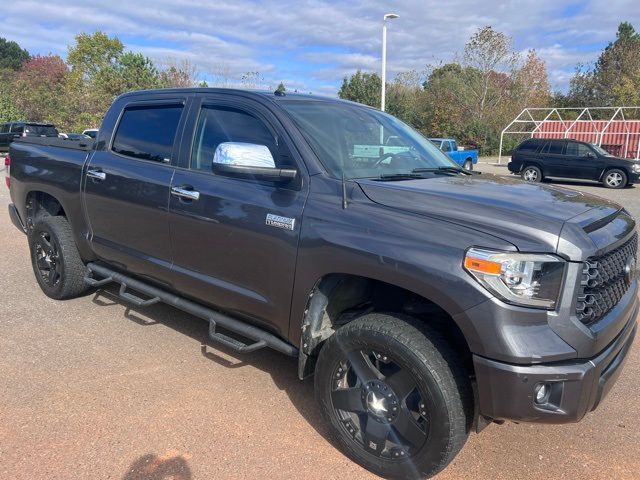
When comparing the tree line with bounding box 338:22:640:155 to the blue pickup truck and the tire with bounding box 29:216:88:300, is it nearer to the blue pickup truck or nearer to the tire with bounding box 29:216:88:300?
the blue pickup truck

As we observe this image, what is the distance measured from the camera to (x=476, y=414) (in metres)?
2.54

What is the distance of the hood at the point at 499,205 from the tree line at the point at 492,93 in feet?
119

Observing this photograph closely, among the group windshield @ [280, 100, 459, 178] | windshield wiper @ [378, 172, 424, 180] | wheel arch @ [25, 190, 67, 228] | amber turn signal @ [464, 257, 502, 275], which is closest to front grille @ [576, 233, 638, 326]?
amber turn signal @ [464, 257, 502, 275]

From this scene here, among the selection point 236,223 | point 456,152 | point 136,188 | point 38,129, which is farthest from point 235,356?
point 38,129

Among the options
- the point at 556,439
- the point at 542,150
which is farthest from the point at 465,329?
the point at 542,150

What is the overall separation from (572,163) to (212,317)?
18.5 m

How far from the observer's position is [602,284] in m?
2.48

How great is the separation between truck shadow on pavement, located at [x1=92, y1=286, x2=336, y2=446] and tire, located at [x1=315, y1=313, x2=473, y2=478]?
317 mm

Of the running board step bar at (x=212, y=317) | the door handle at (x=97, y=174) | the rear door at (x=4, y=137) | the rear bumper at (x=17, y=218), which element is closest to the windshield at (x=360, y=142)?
the running board step bar at (x=212, y=317)

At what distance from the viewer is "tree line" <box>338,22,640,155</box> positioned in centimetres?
3781

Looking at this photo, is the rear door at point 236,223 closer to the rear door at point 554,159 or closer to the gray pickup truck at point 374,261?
the gray pickup truck at point 374,261

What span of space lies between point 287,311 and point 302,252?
15.4 inches

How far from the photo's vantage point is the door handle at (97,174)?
13.9 feet

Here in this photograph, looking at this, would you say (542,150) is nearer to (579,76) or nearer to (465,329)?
(465,329)
